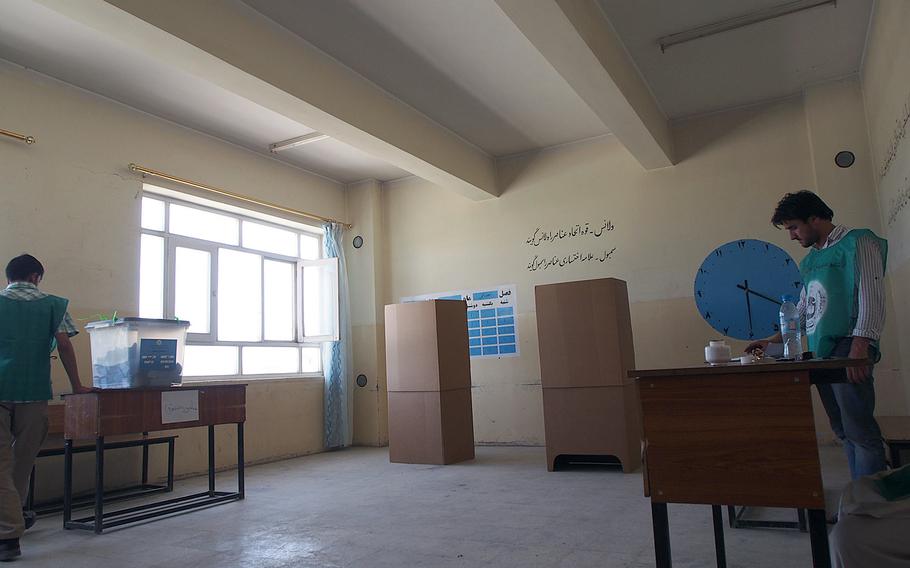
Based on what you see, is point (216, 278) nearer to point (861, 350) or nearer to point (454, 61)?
point (454, 61)

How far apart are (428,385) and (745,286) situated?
2.74m

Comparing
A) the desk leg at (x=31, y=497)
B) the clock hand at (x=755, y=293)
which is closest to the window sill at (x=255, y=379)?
the desk leg at (x=31, y=497)

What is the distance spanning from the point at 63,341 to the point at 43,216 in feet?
4.67

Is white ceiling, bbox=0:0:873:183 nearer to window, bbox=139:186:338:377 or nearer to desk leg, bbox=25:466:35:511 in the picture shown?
window, bbox=139:186:338:377

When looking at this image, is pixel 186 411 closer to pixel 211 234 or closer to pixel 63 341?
pixel 63 341

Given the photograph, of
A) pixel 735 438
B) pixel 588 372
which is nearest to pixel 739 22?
pixel 588 372

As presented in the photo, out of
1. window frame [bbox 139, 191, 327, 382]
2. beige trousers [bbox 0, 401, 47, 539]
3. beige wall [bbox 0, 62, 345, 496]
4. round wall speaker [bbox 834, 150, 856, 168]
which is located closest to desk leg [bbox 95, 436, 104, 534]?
beige trousers [bbox 0, 401, 47, 539]

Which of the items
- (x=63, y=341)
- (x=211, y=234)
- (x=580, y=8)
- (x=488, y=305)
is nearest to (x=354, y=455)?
(x=488, y=305)

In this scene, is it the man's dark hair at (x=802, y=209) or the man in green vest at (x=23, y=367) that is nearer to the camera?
the man's dark hair at (x=802, y=209)

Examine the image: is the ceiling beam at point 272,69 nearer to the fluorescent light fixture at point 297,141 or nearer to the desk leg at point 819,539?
the fluorescent light fixture at point 297,141

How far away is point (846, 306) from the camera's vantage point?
237 cm

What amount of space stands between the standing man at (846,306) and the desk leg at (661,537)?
3.09 feet

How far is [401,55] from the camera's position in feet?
13.8

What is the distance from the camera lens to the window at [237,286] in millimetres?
5074
